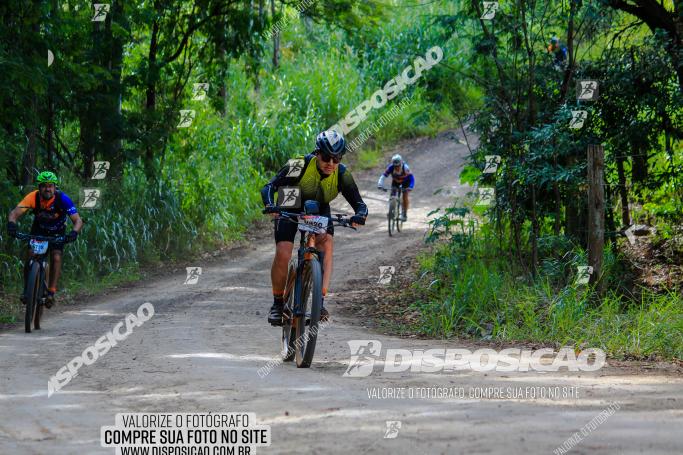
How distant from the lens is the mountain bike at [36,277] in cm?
1034

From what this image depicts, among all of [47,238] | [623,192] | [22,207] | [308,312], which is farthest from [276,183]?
[623,192]

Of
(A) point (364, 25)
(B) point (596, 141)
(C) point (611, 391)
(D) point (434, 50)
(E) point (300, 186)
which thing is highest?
(A) point (364, 25)

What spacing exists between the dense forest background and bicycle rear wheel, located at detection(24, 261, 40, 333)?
1.37 m

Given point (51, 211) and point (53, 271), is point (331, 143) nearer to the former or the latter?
point (51, 211)

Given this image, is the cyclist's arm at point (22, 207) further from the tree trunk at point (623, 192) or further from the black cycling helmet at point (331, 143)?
the tree trunk at point (623, 192)

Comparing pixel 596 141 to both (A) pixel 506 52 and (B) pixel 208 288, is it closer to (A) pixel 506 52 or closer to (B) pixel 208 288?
(A) pixel 506 52

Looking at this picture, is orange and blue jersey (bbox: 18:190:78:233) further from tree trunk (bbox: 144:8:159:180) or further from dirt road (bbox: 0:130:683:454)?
tree trunk (bbox: 144:8:159:180)

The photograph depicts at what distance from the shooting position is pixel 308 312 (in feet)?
24.6

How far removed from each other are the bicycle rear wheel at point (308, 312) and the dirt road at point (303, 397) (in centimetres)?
19

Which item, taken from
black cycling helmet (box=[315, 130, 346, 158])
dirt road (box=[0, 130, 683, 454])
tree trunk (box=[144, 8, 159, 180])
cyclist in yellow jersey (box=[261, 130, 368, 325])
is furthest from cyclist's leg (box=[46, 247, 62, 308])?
tree trunk (box=[144, 8, 159, 180])

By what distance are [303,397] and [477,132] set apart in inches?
329

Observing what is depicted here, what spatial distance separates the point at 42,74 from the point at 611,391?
30.4ft

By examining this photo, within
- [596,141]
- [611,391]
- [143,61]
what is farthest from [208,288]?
[611,391]

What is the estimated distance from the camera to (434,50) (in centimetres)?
1272
